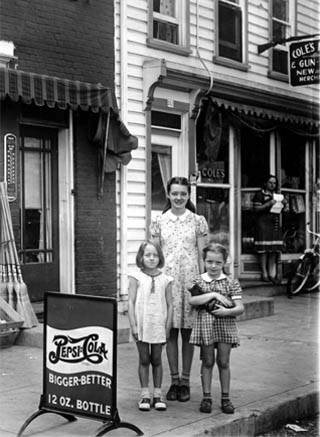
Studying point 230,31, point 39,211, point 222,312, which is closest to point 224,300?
point 222,312

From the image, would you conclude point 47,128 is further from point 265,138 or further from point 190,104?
point 265,138

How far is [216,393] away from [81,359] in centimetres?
177

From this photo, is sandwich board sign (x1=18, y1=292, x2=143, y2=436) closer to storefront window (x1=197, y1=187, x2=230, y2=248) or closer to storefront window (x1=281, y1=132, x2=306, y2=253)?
storefront window (x1=197, y1=187, x2=230, y2=248)

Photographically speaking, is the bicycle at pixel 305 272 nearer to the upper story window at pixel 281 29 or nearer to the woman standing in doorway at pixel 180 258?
the upper story window at pixel 281 29

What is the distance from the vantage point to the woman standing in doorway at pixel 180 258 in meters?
6.52

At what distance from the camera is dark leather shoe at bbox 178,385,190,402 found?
641 centimetres

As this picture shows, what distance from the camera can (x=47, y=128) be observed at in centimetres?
1030

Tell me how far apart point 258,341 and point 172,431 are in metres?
4.09

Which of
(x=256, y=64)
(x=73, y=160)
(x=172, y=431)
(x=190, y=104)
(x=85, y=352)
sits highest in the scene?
(x=256, y=64)

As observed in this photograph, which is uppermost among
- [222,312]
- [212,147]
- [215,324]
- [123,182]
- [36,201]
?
[212,147]

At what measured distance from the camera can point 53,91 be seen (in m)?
9.49

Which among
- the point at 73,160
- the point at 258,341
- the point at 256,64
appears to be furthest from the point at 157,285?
Answer: the point at 256,64

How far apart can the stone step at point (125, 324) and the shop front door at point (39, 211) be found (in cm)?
51

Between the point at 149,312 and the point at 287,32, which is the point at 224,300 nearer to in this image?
the point at 149,312
